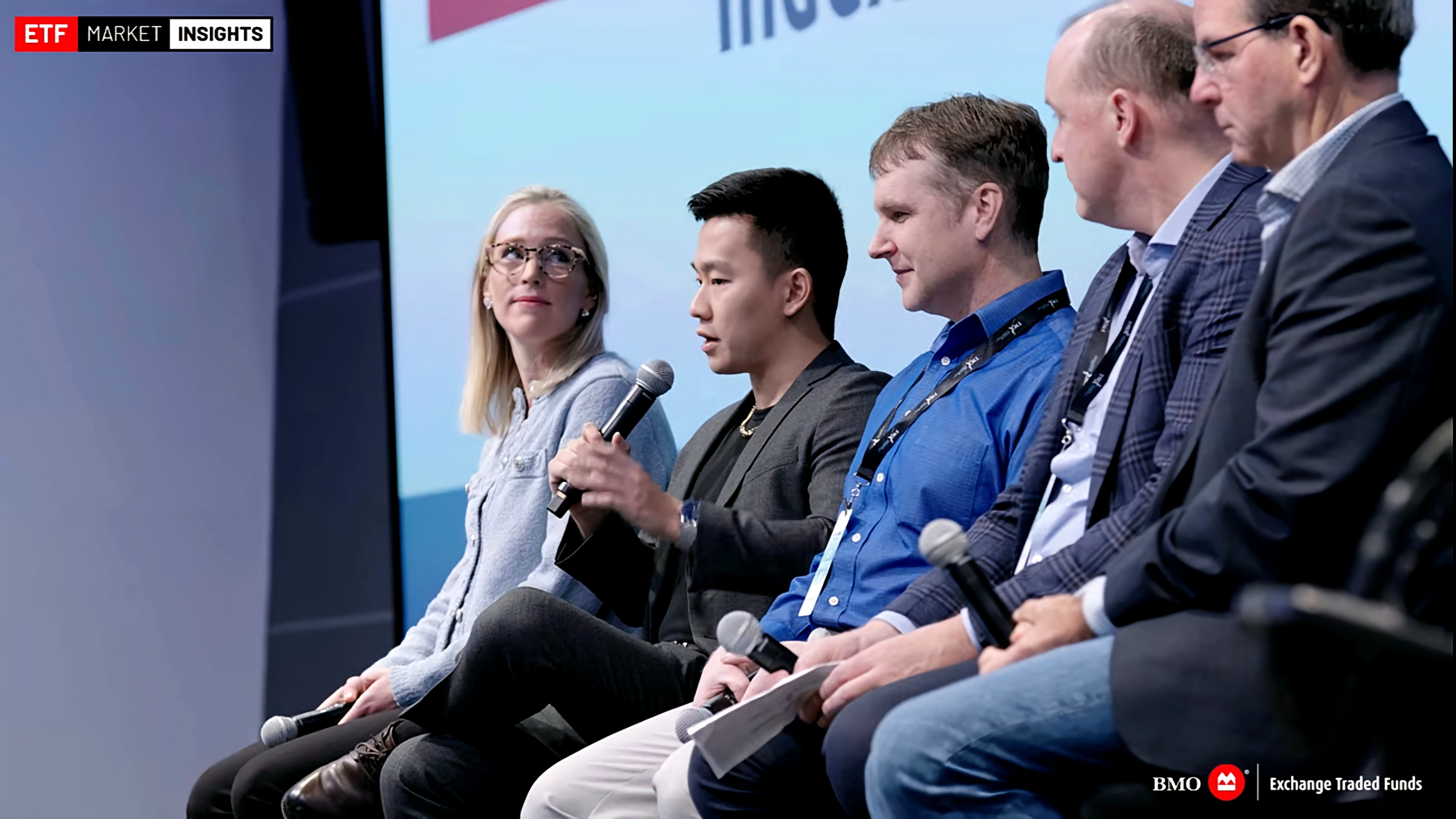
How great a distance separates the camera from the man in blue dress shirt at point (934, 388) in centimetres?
208

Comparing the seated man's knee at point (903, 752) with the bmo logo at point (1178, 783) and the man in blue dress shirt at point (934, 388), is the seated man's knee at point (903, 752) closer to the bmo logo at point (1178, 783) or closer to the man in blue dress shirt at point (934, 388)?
the bmo logo at point (1178, 783)

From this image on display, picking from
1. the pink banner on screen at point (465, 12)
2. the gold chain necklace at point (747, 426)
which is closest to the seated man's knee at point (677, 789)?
the gold chain necklace at point (747, 426)

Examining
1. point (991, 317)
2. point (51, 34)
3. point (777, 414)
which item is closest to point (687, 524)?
point (777, 414)

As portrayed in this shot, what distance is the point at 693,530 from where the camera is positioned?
2299 mm

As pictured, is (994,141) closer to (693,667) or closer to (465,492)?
(693,667)

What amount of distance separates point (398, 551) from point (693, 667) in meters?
2.25

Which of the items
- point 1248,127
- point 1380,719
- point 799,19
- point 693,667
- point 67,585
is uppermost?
point 799,19

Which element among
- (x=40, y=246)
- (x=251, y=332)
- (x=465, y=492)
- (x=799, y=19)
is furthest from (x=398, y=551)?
(x=799, y=19)

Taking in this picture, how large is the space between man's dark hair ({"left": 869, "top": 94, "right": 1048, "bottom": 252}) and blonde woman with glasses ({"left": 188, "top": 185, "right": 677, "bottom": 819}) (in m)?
0.86

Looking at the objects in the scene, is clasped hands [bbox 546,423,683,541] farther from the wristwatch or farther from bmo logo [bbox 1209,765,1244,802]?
bmo logo [bbox 1209,765,1244,802]

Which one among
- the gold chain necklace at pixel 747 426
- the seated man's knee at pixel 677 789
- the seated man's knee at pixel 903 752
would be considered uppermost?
the gold chain necklace at pixel 747 426

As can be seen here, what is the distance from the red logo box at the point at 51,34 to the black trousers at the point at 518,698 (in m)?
3.41

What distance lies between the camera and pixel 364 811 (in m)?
2.52

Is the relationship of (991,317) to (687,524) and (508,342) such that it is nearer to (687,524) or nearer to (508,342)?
(687,524)
